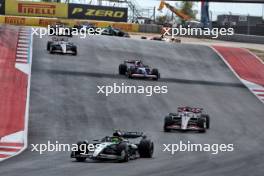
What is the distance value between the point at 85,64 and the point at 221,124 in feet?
47.1

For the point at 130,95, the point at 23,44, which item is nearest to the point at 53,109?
the point at 130,95

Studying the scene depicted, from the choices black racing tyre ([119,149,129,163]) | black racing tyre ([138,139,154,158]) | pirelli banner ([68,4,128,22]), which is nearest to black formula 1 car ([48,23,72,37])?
pirelli banner ([68,4,128,22])

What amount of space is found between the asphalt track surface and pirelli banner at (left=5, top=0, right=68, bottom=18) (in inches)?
943

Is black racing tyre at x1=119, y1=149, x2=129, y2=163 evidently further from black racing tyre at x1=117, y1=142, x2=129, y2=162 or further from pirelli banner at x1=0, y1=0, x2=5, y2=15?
pirelli banner at x1=0, y1=0, x2=5, y2=15

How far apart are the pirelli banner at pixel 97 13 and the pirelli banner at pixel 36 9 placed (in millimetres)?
802

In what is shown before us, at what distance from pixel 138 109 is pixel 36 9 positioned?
46.0m

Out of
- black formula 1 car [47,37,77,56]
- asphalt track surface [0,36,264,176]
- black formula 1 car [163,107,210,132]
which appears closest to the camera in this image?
asphalt track surface [0,36,264,176]

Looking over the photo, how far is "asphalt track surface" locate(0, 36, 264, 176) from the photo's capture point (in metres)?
18.9

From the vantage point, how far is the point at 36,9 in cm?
7512

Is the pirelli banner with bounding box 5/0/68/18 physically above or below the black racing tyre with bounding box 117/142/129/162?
above

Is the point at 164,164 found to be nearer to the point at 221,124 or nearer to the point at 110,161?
the point at 110,161

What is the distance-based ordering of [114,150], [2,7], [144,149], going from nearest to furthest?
[114,150], [144,149], [2,7]

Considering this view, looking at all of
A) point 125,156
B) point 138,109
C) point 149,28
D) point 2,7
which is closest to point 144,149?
point 125,156

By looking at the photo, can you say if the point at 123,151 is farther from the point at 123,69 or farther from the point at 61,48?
the point at 61,48
